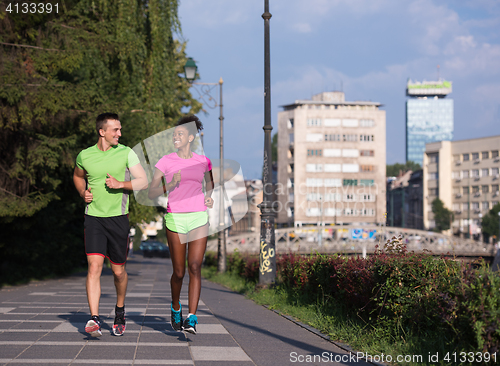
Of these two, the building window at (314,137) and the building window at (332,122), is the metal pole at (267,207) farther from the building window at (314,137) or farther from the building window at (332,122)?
the building window at (332,122)

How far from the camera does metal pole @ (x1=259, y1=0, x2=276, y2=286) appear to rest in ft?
41.6

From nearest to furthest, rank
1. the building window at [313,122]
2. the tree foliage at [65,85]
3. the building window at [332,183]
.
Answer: the tree foliage at [65,85] → the building window at [332,183] → the building window at [313,122]

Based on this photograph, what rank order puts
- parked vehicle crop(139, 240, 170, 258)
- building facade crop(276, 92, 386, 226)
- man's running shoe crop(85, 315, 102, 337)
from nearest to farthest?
1. man's running shoe crop(85, 315, 102, 337)
2. parked vehicle crop(139, 240, 170, 258)
3. building facade crop(276, 92, 386, 226)

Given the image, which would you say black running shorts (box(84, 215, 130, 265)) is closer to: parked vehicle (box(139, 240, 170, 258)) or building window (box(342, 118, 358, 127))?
parked vehicle (box(139, 240, 170, 258))

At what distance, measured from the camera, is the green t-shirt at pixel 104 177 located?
620cm

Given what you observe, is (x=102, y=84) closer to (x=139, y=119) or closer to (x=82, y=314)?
(x=139, y=119)

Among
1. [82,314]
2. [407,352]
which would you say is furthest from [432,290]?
[82,314]

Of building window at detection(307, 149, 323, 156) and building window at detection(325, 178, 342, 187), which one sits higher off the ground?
building window at detection(307, 149, 323, 156)

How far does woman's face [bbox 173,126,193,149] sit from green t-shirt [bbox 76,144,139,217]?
544 mm

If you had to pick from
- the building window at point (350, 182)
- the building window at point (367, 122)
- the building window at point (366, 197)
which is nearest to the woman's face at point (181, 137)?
the building window at point (366, 197)

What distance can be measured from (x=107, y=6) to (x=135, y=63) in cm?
181

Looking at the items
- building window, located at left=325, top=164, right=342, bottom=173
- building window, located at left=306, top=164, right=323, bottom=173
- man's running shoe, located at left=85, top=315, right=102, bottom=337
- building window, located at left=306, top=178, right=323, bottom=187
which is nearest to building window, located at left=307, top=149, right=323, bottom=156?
building window, located at left=306, top=164, right=323, bottom=173

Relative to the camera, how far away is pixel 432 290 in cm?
559

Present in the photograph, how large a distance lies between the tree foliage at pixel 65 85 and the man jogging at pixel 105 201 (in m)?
7.48
